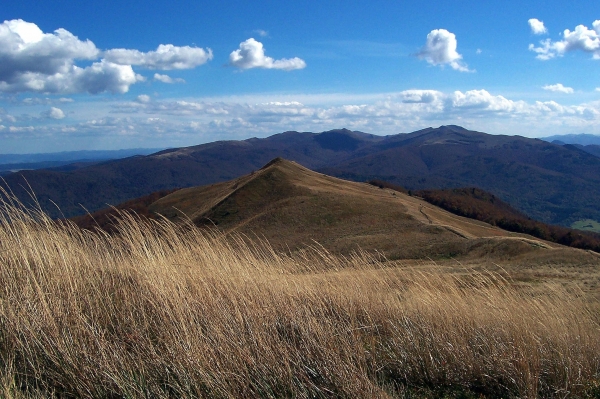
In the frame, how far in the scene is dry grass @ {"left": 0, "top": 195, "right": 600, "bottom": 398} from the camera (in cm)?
406

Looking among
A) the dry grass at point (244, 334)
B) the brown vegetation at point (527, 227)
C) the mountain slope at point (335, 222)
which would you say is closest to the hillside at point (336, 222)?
the mountain slope at point (335, 222)

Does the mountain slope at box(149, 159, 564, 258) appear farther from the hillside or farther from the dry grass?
the dry grass

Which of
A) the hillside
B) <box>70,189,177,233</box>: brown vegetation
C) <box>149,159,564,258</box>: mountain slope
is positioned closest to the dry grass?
<box>70,189,177,233</box>: brown vegetation

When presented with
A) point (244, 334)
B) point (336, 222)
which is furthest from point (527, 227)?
point (244, 334)

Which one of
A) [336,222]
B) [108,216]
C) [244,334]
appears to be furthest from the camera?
[336,222]

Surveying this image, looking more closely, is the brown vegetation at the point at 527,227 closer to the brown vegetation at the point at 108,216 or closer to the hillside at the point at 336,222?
the hillside at the point at 336,222

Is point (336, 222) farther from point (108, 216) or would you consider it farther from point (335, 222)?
point (108, 216)

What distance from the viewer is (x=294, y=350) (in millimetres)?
4508

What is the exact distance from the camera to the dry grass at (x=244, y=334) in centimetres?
406

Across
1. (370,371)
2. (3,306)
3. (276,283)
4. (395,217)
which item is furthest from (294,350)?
(395,217)

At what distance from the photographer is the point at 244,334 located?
464cm

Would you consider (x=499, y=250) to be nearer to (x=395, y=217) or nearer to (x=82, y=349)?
(x=395, y=217)

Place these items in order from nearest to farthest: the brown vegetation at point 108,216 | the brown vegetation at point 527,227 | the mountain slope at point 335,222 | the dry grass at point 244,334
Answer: the dry grass at point 244,334 → the brown vegetation at point 108,216 → the mountain slope at point 335,222 → the brown vegetation at point 527,227

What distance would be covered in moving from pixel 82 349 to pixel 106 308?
86cm
